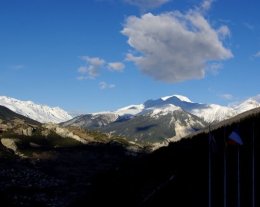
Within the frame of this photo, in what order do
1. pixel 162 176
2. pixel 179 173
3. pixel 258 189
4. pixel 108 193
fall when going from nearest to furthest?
pixel 258 189 → pixel 179 173 → pixel 162 176 → pixel 108 193

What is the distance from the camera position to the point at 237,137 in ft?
159

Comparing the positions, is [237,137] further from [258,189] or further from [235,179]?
[235,179]

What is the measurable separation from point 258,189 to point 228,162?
891cm

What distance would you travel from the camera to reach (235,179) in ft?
204

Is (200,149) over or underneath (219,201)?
over

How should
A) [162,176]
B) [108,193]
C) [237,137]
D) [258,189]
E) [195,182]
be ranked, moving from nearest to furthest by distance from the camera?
[237,137] < [258,189] < [195,182] < [162,176] < [108,193]

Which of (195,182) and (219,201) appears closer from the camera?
(219,201)

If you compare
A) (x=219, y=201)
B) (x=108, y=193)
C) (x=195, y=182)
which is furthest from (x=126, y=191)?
(x=219, y=201)

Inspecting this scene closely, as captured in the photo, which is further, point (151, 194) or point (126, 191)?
point (126, 191)

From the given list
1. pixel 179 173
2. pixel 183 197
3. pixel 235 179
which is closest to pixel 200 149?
pixel 179 173

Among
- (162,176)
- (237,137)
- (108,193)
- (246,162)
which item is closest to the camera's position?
(237,137)

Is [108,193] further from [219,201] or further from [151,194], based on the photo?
[219,201]

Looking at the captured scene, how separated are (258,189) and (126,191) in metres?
39.0

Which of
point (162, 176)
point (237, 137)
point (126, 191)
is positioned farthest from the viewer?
point (126, 191)
